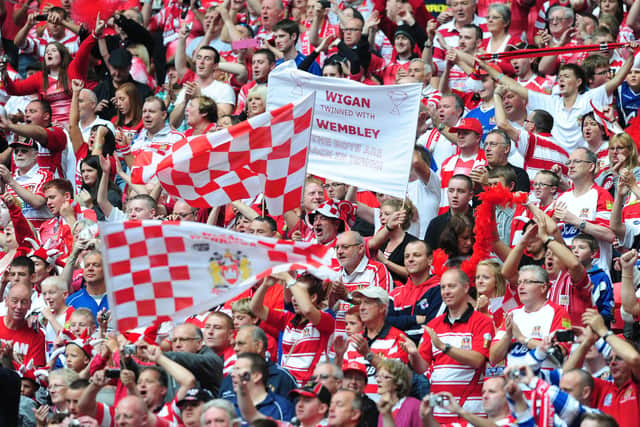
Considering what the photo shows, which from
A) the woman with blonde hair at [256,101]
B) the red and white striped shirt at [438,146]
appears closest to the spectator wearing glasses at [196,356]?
the red and white striped shirt at [438,146]

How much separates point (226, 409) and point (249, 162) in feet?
8.23

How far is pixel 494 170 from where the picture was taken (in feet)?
39.9

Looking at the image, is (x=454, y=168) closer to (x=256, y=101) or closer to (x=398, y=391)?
(x=256, y=101)

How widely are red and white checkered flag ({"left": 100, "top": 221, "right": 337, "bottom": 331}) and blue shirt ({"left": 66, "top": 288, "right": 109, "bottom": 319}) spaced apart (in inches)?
99.5

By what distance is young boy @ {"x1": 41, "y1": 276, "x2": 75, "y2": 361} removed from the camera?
462 inches

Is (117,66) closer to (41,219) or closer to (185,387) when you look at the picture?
(41,219)

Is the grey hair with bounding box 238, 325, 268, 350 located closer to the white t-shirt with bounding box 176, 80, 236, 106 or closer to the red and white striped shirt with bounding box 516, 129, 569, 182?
the red and white striped shirt with bounding box 516, 129, 569, 182

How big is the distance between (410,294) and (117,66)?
20.1 ft

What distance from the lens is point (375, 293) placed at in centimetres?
1036

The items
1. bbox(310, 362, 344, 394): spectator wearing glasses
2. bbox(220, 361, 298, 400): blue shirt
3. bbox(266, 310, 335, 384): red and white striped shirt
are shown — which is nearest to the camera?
bbox(310, 362, 344, 394): spectator wearing glasses

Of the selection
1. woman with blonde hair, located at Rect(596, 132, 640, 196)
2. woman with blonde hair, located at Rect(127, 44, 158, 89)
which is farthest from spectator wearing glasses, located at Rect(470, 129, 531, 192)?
woman with blonde hair, located at Rect(127, 44, 158, 89)

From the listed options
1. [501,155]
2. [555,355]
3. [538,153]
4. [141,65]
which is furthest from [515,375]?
[141,65]

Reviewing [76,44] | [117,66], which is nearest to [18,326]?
[117,66]

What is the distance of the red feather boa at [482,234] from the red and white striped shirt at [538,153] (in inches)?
58.1
